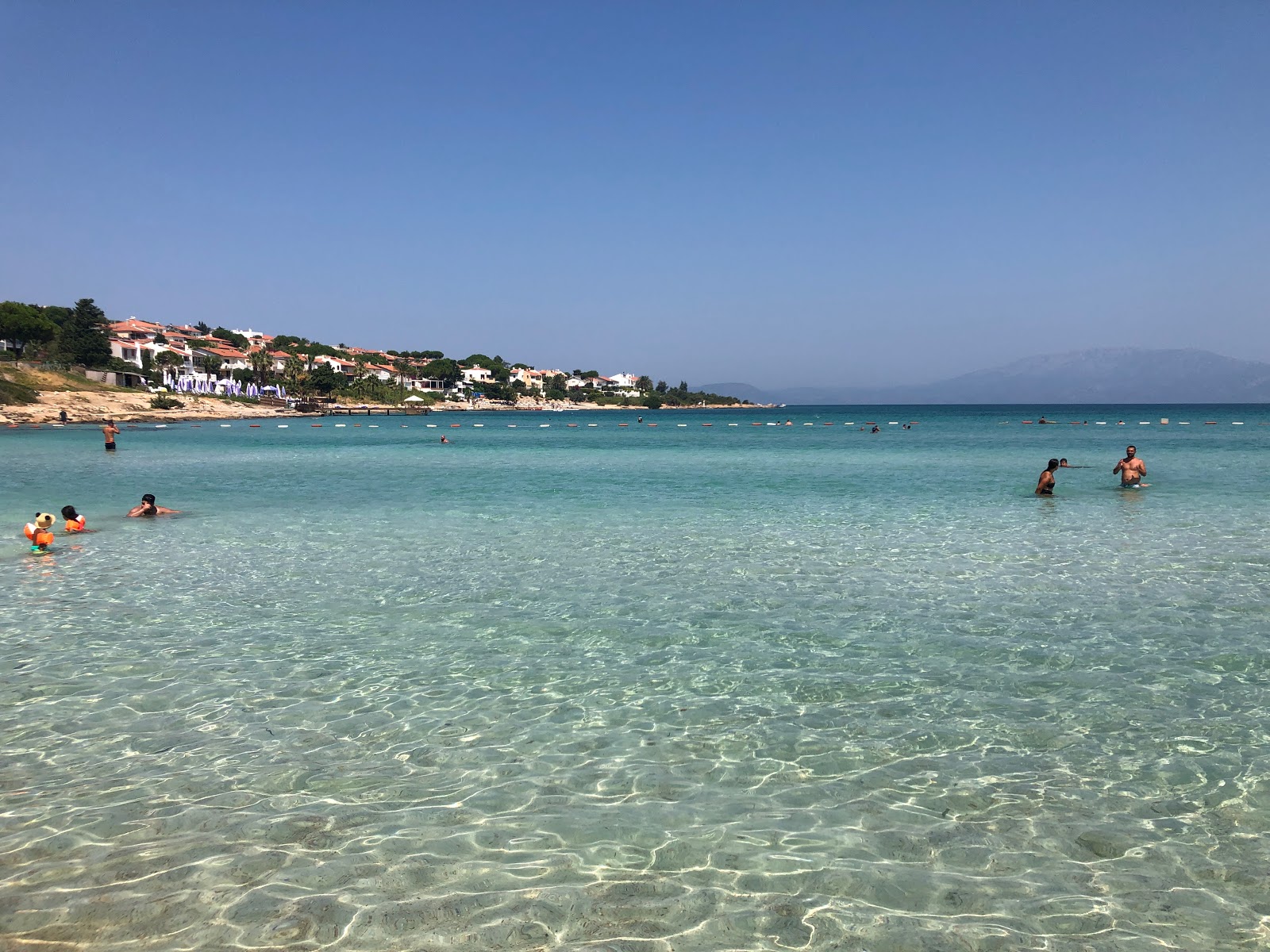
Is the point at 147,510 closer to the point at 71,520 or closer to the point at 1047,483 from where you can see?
the point at 71,520

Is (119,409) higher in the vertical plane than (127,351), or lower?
lower

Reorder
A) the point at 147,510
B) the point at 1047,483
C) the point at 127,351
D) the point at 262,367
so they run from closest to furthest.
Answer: the point at 147,510 → the point at 1047,483 → the point at 127,351 → the point at 262,367

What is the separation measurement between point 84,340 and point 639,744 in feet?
411

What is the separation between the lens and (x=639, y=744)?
7.18m

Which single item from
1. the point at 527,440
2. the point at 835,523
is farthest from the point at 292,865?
the point at 527,440

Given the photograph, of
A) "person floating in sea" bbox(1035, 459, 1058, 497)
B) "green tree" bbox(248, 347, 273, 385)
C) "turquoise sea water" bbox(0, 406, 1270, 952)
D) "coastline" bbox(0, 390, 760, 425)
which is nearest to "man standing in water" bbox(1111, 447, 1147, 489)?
"person floating in sea" bbox(1035, 459, 1058, 497)

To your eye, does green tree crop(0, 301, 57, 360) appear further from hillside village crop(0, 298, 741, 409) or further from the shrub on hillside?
the shrub on hillside

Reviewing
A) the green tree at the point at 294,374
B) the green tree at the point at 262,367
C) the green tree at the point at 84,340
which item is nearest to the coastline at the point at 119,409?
the green tree at the point at 84,340

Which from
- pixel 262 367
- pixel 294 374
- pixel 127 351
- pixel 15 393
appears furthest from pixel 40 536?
pixel 262 367

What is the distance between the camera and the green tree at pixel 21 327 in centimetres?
9619

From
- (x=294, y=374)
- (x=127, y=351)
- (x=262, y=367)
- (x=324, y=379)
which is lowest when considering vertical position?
(x=324, y=379)

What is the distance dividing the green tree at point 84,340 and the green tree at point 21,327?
3.72 meters

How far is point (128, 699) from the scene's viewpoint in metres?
8.22

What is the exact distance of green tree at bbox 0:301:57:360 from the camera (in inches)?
3787
